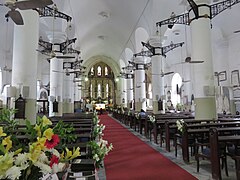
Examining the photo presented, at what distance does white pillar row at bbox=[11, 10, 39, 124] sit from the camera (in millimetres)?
7430

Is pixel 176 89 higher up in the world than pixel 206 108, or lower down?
higher up

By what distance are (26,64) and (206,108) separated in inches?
253

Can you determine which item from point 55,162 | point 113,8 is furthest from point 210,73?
point 113,8

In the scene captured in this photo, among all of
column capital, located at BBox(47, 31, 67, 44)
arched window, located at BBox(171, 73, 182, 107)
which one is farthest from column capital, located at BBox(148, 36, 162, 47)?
arched window, located at BBox(171, 73, 182, 107)

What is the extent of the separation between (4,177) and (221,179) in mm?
4350

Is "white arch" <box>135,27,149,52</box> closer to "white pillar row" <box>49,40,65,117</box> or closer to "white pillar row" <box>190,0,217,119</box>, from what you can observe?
"white pillar row" <box>49,40,65,117</box>

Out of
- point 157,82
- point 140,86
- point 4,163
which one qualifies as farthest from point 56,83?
point 4,163

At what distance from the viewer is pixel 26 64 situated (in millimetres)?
7559

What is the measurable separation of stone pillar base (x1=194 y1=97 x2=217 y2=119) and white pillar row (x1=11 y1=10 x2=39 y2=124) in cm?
579

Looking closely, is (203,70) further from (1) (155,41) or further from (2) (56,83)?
(2) (56,83)

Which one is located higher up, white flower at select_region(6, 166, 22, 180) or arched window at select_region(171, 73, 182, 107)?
arched window at select_region(171, 73, 182, 107)

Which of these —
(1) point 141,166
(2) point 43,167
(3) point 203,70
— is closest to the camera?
(2) point 43,167

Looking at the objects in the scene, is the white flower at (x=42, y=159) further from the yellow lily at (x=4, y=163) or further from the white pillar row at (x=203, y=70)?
the white pillar row at (x=203, y=70)

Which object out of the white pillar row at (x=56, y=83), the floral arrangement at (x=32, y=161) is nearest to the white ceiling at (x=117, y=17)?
the white pillar row at (x=56, y=83)
